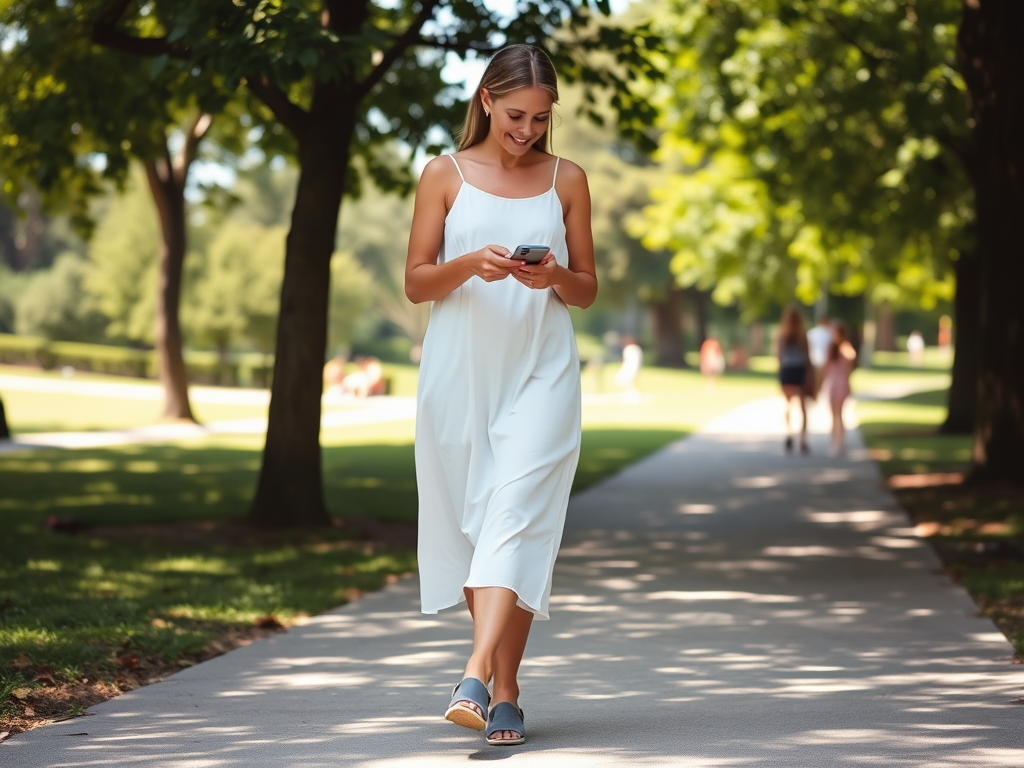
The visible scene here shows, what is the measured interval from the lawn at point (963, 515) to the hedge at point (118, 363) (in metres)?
26.4

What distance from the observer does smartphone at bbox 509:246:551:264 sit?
13.8ft

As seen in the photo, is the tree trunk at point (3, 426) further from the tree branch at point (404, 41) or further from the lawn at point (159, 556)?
the tree branch at point (404, 41)

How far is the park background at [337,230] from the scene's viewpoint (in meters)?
8.20

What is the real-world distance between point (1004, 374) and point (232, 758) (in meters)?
10.5

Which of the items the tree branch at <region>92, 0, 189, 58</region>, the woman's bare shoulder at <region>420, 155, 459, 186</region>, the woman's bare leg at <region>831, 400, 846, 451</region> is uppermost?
the tree branch at <region>92, 0, 189, 58</region>

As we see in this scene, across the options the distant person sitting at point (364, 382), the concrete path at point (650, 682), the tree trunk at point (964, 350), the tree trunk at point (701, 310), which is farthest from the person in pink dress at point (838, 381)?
the tree trunk at point (701, 310)

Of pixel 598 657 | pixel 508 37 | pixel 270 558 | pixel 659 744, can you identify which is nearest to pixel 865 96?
pixel 508 37

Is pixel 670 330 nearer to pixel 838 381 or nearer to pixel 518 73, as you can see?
pixel 838 381

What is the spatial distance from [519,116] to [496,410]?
95 cm

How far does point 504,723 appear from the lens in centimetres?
438

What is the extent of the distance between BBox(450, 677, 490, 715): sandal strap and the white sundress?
0.30m

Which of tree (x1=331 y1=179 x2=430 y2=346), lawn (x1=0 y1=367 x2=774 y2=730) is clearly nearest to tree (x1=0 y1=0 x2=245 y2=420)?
lawn (x1=0 y1=367 x2=774 y2=730)

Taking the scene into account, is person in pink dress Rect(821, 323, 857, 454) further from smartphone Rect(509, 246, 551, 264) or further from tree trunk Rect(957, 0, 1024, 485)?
smartphone Rect(509, 246, 551, 264)

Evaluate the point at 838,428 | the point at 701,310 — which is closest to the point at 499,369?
the point at 838,428
